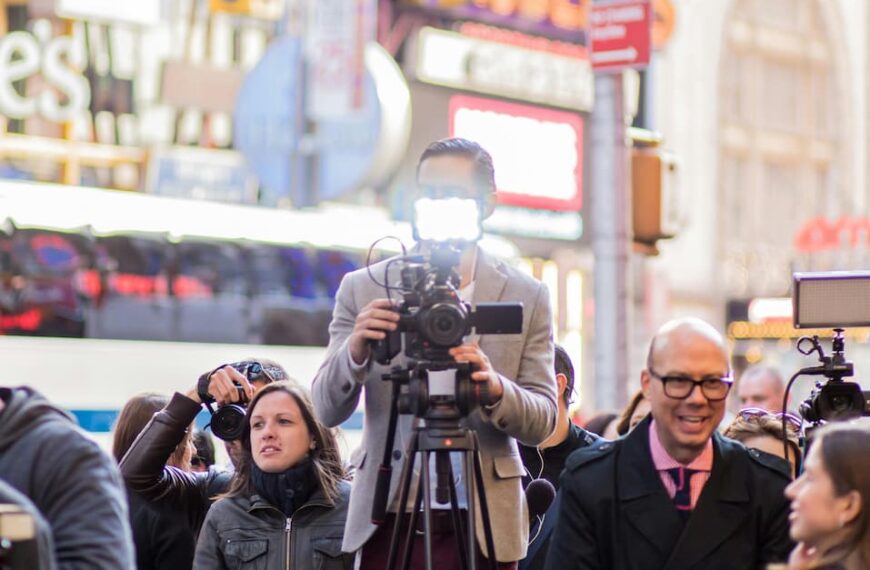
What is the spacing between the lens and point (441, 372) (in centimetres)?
506

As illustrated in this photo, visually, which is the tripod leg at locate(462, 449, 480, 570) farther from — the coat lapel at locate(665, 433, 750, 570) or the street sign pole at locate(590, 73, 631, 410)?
the street sign pole at locate(590, 73, 631, 410)

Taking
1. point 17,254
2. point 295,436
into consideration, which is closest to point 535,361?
point 295,436

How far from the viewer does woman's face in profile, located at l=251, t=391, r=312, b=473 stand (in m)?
6.48

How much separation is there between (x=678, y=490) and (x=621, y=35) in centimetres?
652

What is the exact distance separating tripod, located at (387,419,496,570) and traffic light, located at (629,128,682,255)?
667 cm

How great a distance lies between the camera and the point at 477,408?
210 inches

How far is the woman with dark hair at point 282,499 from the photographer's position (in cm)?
638

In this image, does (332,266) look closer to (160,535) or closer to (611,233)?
(611,233)

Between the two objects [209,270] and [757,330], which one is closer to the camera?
[209,270]

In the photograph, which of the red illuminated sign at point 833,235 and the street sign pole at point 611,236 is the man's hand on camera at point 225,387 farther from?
A: the red illuminated sign at point 833,235

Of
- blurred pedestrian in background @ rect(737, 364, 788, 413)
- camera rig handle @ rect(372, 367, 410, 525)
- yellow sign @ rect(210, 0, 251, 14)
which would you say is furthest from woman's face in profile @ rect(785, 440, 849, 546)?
yellow sign @ rect(210, 0, 251, 14)

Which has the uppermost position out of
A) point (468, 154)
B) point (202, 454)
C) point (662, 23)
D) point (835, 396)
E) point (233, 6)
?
point (662, 23)

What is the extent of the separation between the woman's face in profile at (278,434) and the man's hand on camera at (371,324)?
1.38 m

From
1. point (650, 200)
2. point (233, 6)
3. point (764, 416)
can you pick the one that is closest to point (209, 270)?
point (650, 200)
